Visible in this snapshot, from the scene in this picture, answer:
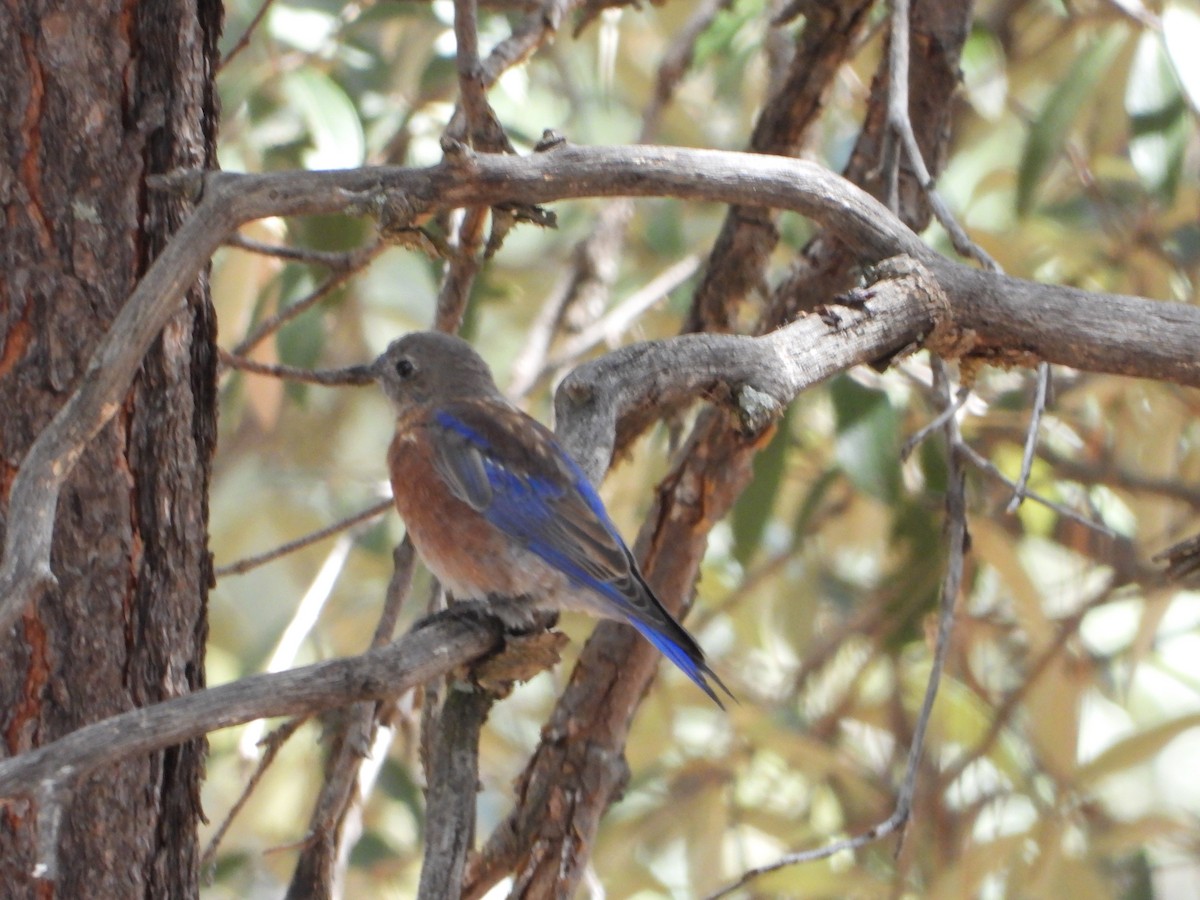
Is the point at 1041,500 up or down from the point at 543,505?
down

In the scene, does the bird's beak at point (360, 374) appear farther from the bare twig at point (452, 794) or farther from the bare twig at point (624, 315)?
the bare twig at point (452, 794)

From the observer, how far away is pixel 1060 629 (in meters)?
4.99

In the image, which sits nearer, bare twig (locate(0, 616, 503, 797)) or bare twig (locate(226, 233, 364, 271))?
bare twig (locate(0, 616, 503, 797))

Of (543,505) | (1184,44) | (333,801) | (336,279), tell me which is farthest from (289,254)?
(1184,44)

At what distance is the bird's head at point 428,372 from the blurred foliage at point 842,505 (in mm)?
451

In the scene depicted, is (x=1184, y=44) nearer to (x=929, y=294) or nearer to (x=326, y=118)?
(x=929, y=294)

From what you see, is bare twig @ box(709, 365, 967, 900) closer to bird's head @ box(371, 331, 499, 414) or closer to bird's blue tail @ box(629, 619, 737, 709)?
bird's blue tail @ box(629, 619, 737, 709)

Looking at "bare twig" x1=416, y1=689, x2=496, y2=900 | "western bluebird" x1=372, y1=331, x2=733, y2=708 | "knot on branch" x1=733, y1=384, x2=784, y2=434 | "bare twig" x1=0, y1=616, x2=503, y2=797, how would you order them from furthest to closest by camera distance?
"western bluebird" x1=372, y1=331, x2=733, y2=708 < "knot on branch" x1=733, y1=384, x2=784, y2=434 < "bare twig" x1=416, y1=689, x2=496, y2=900 < "bare twig" x1=0, y1=616, x2=503, y2=797

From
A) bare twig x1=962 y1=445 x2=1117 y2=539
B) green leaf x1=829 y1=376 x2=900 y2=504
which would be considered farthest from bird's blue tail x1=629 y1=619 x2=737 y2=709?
green leaf x1=829 y1=376 x2=900 y2=504

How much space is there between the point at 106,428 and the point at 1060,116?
127 inches

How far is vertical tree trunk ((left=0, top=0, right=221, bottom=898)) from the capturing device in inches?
88.3

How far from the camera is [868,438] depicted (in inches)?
166

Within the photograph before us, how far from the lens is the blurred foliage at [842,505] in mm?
4465

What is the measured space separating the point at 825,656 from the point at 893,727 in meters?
0.36
